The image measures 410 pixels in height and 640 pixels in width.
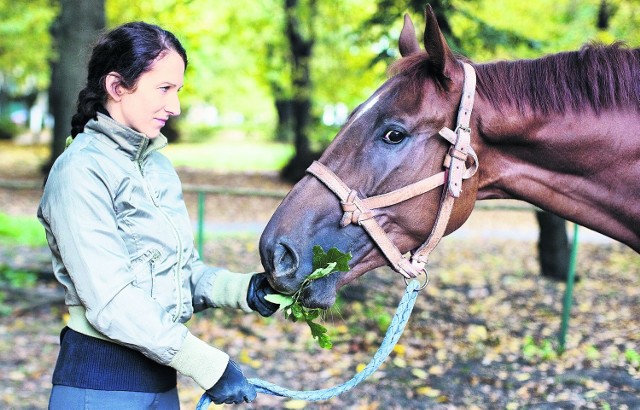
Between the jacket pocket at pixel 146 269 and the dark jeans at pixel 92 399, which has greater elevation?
the jacket pocket at pixel 146 269

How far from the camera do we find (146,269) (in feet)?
6.36

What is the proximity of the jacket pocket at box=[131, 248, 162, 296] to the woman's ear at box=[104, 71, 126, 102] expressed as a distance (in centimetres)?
52

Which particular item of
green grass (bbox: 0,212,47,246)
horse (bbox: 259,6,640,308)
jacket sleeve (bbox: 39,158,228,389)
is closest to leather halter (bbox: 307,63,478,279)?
horse (bbox: 259,6,640,308)

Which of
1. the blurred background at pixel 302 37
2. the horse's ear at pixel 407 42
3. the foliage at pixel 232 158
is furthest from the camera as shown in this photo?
the foliage at pixel 232 158

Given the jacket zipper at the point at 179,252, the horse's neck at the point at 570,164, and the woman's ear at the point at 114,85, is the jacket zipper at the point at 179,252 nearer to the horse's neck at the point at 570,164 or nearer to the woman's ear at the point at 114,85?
the woman's ear at the point at 114,85

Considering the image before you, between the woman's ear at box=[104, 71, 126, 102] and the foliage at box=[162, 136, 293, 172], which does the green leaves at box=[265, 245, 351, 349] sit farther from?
the foliage at box=[162, 136, 293, 172]

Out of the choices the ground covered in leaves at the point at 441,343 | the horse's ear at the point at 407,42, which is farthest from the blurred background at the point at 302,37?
the ground covered in leaves at the point at 441,343

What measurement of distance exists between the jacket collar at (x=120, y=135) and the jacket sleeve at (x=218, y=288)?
20.4 inches

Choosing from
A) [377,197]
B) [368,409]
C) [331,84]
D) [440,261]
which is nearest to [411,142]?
[377,197]

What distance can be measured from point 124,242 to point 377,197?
88cm

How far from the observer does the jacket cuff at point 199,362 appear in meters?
1.88

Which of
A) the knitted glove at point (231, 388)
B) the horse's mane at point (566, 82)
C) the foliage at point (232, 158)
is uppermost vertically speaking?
the horse's mane at point (566, 82)

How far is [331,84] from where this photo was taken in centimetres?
1285

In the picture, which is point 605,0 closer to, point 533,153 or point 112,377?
point 533,153
